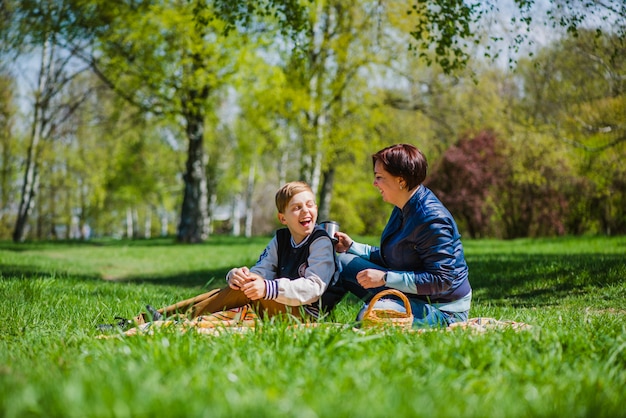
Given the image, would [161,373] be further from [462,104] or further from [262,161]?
[262,161]

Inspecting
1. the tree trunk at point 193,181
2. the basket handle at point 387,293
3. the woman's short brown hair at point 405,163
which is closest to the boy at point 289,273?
the basket handle at point 387,293

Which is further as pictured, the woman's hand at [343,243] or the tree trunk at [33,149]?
the tree trunk at [33,149]

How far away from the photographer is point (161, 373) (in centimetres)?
254

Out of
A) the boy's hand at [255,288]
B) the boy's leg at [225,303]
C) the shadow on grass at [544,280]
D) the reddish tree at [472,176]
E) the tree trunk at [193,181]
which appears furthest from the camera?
the reddish tree at [472,176]

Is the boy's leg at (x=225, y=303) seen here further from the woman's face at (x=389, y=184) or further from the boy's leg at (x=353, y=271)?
the woman's face at (x=389, y=184)

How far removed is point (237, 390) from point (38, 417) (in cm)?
71

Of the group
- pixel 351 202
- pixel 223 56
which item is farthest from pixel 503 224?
pixel 223 56

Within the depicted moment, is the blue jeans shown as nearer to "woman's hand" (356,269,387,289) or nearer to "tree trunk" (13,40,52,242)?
"woman's hand" (356,269,387,289)

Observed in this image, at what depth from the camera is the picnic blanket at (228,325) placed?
360 cm

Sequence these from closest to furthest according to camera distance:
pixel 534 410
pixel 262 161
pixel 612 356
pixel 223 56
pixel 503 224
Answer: pixel 534 410, pixel 612 356, pixel 223 56, pixel 503 224, pixel 262 161

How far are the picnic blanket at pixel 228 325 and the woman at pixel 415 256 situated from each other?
24 centimetres

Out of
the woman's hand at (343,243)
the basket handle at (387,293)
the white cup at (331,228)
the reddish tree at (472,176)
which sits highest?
the reddish tree at (472,176)

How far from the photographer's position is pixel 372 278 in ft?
13.6

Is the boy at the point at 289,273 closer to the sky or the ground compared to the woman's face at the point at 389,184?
closer to the ground
